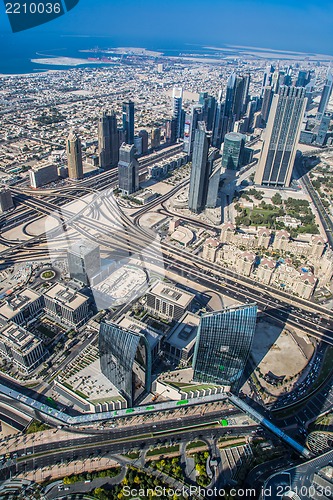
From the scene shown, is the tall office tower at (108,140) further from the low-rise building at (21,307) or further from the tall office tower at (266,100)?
the tall office tower at (266,100)

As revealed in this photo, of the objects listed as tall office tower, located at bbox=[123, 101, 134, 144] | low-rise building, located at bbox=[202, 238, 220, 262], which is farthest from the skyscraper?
low-rise building, located at bbox=[202, 238, 220, 262]

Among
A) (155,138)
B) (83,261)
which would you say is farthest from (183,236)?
(155,138)

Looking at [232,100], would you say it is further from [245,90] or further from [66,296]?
[66,296]

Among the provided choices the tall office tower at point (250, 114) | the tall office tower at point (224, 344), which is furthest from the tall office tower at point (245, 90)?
the tall office tower at point (224, 344)

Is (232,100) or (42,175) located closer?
(42,175)

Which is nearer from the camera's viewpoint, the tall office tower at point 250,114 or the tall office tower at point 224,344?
the tall office tower at point 224,344
